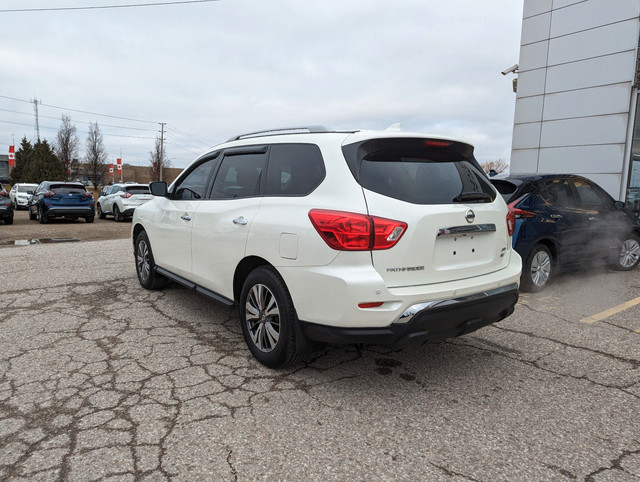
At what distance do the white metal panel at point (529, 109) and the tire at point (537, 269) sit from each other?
27.0ft

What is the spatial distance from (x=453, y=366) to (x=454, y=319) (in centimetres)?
78

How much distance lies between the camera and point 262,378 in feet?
10.6

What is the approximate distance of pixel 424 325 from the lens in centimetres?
277

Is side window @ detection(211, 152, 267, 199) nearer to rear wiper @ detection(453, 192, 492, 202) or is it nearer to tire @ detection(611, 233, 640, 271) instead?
rear wiper @ detection(453, 192, 492, 202)

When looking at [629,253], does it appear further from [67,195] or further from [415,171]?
[67,195]

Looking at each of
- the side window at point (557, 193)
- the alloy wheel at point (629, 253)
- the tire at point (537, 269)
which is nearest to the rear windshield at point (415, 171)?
the tire at point (537, 269)

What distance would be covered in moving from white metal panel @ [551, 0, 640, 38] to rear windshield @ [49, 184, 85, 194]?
16293mm

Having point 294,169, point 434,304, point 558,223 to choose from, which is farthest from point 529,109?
Result: point 434,304

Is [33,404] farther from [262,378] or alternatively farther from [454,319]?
[454,319]

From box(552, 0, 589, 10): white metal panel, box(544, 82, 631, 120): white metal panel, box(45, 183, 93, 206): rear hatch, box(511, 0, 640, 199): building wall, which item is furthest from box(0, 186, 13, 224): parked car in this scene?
box(552, 0, 589, 10): white metal panel

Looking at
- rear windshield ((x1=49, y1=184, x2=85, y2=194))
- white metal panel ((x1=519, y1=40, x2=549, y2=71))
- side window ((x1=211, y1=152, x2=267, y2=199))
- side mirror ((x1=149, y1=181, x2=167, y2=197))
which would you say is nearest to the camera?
side window ((x1=211, y1=152, x2=267, y2=199))

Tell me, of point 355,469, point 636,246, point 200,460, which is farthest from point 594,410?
point 636,246

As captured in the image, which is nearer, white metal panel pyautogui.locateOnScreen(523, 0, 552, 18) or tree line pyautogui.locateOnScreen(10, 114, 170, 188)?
white metal panel pyautogui.locateOnScreen(523, 0, 552, 18)

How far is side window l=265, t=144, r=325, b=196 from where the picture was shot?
312 cm
